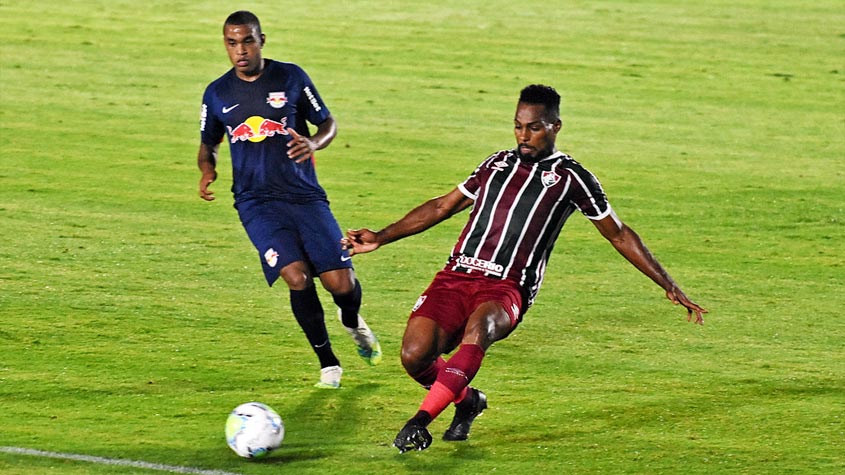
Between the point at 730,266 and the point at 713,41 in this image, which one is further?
A: the point at 713,41

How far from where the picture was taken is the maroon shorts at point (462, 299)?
7.68m

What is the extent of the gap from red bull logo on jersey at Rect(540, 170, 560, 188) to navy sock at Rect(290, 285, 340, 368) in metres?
1.69

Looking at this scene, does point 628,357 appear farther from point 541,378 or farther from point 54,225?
point 54,225

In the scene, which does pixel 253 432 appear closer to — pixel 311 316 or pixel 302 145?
pixel 311 316

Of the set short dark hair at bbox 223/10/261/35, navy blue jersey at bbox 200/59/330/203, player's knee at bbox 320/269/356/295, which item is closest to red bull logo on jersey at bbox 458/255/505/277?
player's knee at bbox 320/269/356/295

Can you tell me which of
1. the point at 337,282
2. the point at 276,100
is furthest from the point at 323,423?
the point at 276,100

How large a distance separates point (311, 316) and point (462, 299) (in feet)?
4.31

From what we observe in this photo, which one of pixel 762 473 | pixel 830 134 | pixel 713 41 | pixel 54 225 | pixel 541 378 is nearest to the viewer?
pixel 762 473

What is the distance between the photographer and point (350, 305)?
8984 millimetres

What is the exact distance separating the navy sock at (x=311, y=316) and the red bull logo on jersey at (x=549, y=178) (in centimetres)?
169

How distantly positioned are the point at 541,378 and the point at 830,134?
33.9 ft

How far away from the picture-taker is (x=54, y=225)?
43.5 ft

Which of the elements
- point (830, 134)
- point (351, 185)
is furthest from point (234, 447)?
point (830, 134)

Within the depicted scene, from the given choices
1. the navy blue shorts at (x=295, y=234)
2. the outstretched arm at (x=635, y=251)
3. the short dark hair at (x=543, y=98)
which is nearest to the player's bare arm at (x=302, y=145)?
the navy blue shorts at (x=295, y=234)
